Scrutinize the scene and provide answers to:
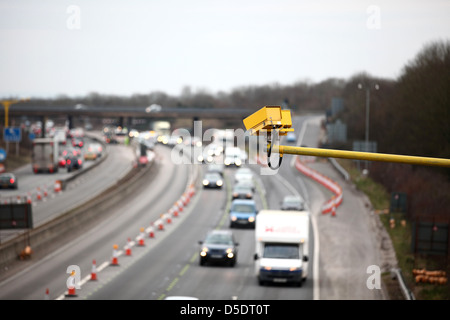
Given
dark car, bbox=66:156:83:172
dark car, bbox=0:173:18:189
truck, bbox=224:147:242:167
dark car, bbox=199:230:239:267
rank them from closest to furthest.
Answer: dark car, bbox=199:230:239:267 < dark car, bbox=0:173:18:189 < dark car, bbox=66:156:83:172 < truck, bbox=224:147:242:167

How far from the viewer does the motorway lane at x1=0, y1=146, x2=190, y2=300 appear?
3375 centimetres

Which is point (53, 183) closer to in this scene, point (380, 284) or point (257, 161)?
point (257, 161)

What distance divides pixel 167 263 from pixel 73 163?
165ft

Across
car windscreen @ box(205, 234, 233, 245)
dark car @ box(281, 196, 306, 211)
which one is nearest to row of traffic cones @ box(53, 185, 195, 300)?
car windscreen @ box(205, 234, 233, 245)

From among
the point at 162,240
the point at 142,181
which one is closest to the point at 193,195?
the point at 142,181

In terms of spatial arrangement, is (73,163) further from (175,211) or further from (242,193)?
(175,211)

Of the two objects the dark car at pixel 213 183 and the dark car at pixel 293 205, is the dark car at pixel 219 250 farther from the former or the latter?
the dark car at pixel 213 183

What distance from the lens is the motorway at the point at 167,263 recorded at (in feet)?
107

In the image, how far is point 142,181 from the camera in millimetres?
74312

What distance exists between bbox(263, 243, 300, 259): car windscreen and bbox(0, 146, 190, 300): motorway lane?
7895 mm

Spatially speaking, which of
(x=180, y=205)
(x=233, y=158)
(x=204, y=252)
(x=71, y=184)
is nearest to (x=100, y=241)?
(x=204, y=252)

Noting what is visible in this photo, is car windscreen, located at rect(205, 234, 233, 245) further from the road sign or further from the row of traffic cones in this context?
the road sign

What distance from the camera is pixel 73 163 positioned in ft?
290
